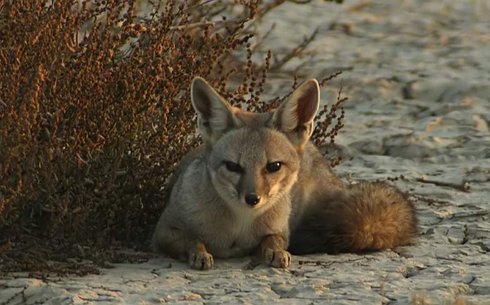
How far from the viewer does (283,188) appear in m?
5.44

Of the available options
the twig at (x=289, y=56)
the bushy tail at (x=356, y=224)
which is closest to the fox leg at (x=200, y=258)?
the bushy tail at (x=356, y=224)

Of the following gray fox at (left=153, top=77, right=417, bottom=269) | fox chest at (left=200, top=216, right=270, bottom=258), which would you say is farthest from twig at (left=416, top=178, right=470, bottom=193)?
fox chest at (left=200, top=216, right=270, bottom=258)

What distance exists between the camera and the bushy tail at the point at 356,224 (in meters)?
5.64

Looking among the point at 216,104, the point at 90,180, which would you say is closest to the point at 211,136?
the point at 216,104

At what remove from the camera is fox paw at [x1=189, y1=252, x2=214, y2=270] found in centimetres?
527

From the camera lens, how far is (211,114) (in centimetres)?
547

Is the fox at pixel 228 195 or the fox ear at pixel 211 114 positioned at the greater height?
the fox ear at pixel 211 114

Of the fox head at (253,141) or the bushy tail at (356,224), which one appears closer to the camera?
the fox head at (253,141)

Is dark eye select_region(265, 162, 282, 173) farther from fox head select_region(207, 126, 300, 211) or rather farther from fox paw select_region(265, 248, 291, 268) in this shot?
fox paw select_region(265, 248, 291, 268)

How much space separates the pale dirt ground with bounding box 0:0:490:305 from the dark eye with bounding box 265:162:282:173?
0.44m

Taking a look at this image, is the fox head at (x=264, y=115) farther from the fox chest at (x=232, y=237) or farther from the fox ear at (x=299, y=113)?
the fox chest at (x=232, y=237)

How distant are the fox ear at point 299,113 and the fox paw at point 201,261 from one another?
2.21 ft

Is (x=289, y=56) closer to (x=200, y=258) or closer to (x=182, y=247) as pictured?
(x=182, y=247)

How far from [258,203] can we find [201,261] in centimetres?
36
